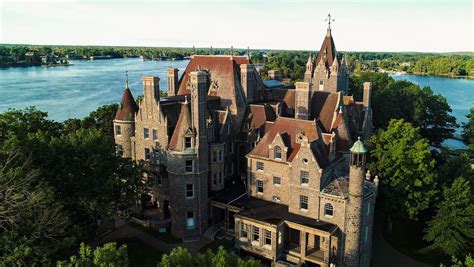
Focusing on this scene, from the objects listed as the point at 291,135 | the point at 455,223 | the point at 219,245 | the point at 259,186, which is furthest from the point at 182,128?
the point at 455,223

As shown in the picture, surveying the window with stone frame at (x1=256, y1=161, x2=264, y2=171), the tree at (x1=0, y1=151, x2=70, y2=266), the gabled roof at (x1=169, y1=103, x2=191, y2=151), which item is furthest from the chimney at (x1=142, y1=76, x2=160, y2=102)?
the tree at (x1=0, y1=151, x2=70, y2=266)

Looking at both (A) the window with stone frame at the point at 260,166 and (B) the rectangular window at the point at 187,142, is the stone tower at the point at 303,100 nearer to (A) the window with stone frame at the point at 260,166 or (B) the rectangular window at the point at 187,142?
(A) the window with stone frame at the point at 260,166

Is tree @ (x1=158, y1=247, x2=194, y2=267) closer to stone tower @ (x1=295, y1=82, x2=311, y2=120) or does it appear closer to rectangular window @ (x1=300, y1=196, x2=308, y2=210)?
rectangular window @ (x1=300, y1=196, x2=308, y2=210)

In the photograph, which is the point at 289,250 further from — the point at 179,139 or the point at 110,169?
the point at 110,169

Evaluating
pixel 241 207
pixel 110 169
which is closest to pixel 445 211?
pixel 241 207

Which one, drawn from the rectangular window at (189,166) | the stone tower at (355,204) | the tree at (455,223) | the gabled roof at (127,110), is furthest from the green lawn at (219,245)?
the tree at (455,223)

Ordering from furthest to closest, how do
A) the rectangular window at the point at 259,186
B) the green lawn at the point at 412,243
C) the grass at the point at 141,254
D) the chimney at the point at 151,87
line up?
the chimney at the point at 151,87 → the rectangular window at the point at 259,186 → the green lawn at the point at 412,243 → the grass at the point at 141,254

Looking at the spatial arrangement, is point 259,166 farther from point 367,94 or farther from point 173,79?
point 367,94
